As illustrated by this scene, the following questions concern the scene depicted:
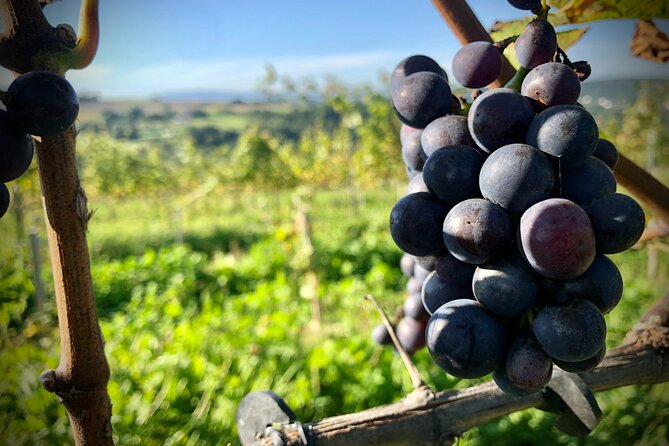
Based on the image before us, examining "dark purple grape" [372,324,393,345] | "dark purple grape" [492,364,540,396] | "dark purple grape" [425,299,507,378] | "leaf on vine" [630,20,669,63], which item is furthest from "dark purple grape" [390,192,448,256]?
"leaf on vine" [630,20,669,63]

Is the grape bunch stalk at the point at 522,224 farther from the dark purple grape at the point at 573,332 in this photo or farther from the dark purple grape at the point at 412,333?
the dark purple grape at the point at 412,333

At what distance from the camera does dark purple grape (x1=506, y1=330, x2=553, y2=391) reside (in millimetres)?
697

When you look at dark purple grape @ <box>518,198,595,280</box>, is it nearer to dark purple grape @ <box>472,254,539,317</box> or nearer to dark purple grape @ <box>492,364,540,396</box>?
dark purple grape @ <box>472,254,539,317</box>

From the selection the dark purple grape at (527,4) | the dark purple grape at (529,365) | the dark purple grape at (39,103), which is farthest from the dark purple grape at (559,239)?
the dark purple grape at (39,103)

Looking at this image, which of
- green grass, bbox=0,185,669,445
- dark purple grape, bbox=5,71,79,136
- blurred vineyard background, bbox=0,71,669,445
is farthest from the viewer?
blurred vineyard background, bbox=0,71,669,445

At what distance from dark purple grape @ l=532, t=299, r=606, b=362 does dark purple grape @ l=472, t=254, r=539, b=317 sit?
38mm

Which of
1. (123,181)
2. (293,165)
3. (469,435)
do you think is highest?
(123,181)

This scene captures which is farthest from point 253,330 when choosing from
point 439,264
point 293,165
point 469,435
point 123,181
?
point 293,165

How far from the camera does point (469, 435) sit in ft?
7.86

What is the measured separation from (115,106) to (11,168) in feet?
150

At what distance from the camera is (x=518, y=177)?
0.68m

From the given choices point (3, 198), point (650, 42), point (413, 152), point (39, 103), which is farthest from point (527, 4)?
point (3, 198)

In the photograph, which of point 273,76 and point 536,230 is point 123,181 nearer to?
point 273,76

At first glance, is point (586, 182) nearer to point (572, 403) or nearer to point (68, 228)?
point (572, 403)
